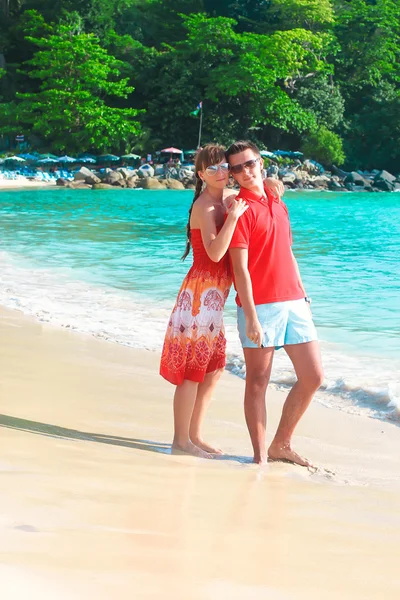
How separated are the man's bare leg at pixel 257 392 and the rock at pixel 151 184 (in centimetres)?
3716

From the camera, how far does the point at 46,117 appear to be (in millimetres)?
44281

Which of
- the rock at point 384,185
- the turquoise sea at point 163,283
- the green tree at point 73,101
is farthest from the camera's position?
the rock at point 384,185

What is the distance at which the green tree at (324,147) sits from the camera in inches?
1946

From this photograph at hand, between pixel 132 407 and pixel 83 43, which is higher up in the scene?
pixel 83 43

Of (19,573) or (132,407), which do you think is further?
(132,407)

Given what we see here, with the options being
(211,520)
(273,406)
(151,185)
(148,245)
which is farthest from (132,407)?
(151,185)

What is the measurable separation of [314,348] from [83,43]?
144ft

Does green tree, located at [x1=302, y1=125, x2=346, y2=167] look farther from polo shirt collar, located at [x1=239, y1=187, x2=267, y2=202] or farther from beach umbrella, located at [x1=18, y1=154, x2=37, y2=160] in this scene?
polo shirt collar, located at [x1=239, y1=187, x2=267, y2=202]

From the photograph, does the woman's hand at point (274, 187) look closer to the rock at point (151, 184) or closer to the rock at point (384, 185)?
the rock at point (151, 184)

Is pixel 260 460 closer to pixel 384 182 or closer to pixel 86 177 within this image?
pixel 86 177

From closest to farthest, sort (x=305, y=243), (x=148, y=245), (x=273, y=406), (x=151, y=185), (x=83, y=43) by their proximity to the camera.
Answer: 1. (x=273, y=406)
2. (x=148, y=245)
3. (x=305, y=243)
4. (x=151, y=185)
5. (x=83, y=43)

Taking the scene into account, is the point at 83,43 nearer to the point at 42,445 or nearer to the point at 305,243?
the point at 305,243

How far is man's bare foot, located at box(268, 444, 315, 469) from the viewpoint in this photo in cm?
317

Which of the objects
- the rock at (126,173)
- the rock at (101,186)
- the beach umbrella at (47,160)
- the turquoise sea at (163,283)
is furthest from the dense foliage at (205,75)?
the turquoise sea at (163,283)
